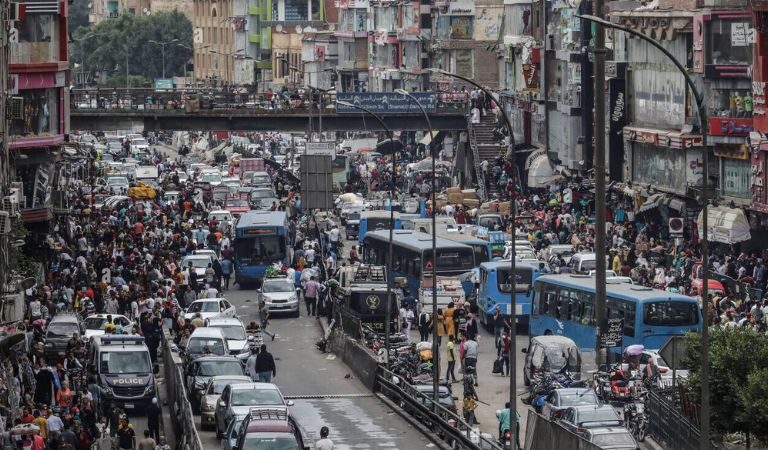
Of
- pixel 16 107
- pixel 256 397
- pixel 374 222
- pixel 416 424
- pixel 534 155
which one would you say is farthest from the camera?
pixel 534 155

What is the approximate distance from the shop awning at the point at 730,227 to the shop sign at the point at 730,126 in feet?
8.17

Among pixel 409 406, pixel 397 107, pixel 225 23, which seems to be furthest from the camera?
pixel 225 23

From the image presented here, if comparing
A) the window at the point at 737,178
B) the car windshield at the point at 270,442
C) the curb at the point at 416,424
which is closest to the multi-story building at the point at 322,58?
the window at the point at 737,178

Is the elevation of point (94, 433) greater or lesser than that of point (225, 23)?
lesser

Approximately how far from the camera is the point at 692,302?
48.7 meters

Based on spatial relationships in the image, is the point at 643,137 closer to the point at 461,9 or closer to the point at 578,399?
the point at 578,399

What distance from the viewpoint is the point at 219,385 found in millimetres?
40594

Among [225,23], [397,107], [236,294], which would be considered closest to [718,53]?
[236,294]

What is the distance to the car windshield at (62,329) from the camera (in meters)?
49.0

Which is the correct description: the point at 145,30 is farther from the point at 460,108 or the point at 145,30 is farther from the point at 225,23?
the point at 460,108

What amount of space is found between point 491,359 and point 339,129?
46.0 meters

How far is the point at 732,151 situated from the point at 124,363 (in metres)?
29.4

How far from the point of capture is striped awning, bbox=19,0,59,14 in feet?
196

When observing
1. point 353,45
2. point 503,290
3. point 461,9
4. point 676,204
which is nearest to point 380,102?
point 676,204
